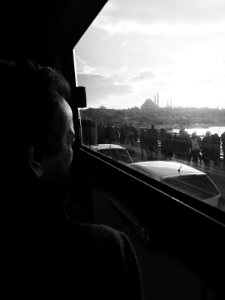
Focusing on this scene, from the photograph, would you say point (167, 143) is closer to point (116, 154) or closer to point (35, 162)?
point (116, 154)

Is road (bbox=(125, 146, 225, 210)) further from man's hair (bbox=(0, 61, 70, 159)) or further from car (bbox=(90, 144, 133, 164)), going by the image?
man's hair (bbox=(0, 61, 70, 159))

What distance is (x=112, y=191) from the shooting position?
2.49 meters

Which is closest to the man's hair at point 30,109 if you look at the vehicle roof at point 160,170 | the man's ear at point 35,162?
the man's ear at point 35,162

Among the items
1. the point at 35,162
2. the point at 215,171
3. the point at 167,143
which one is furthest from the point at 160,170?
the point at 35,162

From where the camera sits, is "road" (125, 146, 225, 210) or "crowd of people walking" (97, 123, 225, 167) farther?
"crowd of people walking" (97, 123, 225, 167)

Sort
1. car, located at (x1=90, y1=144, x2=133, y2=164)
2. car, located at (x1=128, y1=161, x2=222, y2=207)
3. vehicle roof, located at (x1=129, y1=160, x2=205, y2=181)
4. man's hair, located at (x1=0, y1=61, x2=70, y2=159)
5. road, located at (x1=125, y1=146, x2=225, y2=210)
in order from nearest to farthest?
1. man's hair, located at (x1=0, y1=61, x2=70, y2=159)
2. car, located at (x1=128, y1=161, x2=222, y2=207)
3. vehicle roof, located at (x1=129, y1=160, x2=205, y2=181)
4. road, located at (x1=125, y1=146, x2=225, y2=210)
5. car, located at (x1=90, y1=144, x2=133, y2=164)

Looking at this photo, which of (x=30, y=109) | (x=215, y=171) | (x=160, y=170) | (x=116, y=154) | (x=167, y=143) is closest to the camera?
(x=30, y=109)

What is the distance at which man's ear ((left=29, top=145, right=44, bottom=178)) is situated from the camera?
2.00ft

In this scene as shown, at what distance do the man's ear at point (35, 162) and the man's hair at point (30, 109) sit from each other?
1 centimetres

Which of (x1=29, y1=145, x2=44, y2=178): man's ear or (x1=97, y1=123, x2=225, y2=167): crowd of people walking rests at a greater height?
(x1=29, y1=145, x2=44, y2=178): man's ear

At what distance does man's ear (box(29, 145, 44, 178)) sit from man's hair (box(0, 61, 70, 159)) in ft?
0.04

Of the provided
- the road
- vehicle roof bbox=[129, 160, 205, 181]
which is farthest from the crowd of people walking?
vehicle roof bbox=[129, 160, 205, 181]

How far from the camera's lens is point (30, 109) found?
603mm

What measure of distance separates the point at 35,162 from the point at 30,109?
11cm
